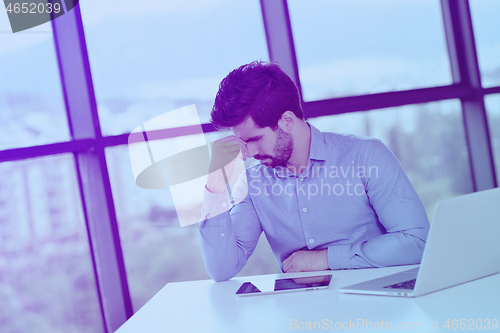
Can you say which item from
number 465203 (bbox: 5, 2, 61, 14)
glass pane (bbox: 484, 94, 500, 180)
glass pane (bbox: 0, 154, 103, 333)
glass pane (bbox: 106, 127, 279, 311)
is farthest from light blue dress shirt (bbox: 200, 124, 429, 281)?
glass pane (bbox: 484, 94, 500, 180)

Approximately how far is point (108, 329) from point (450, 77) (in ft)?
Answer: 8.68

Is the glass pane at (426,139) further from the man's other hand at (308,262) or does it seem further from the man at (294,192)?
the man's other hand at (308,262)

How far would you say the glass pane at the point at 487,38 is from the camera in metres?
2.66

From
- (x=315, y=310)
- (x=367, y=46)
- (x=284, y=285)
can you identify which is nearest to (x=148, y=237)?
(x=284, y=285)

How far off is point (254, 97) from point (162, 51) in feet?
2.96

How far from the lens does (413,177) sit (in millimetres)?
2566

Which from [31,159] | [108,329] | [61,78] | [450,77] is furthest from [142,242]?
[450,77]

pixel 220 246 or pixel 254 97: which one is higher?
pixel 254 97

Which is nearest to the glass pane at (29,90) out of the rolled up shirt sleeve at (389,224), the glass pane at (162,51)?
the glass pane at (162,51)

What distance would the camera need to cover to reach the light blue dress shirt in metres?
1.30

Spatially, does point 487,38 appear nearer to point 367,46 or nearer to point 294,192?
point 367,46

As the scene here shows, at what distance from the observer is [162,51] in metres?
2.20

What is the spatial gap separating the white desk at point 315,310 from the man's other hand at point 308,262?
0.56ft

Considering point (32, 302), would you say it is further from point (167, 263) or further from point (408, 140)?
point (408, 140)
